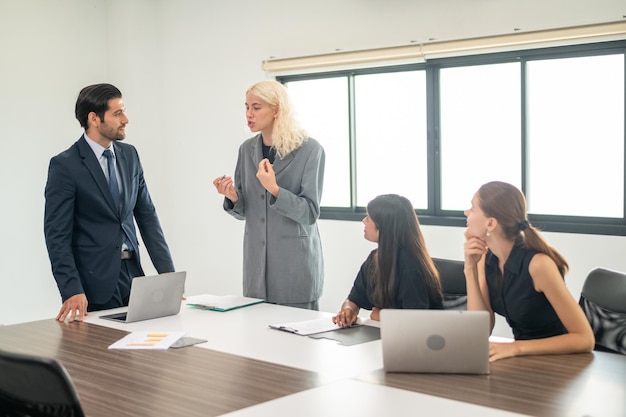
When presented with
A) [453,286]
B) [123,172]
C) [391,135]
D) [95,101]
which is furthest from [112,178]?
[391,135]

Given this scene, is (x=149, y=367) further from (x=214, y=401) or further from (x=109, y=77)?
(x=109, y=77)

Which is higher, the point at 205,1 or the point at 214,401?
the point at 205,1

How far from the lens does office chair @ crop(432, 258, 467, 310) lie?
300cm

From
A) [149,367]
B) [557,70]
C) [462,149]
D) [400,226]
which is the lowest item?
[149,367]

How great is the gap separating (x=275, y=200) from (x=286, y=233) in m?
0.16

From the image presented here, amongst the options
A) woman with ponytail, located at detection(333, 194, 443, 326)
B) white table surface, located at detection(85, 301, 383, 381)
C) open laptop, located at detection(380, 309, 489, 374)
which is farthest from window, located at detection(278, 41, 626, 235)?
open laptop, located at detection(380, 309, 489, 374)

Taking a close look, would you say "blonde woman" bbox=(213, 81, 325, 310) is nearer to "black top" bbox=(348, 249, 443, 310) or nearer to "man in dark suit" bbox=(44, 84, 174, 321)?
"man in dark suit" bbox=(44, 84, 174, 321)

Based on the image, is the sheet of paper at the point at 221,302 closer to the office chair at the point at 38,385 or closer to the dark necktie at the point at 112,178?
the dark necktie at the point at 112,178

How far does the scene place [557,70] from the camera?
184 inches

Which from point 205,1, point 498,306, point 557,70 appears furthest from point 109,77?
point 498,306

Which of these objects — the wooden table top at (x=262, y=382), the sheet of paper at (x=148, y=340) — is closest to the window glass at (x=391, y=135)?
the sheet of paper at (x=148, y=340)

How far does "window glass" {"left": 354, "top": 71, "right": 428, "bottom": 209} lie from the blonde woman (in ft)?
6.38

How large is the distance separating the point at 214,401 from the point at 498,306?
47.3 inches

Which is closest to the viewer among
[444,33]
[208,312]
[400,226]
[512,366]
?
[512,366]
